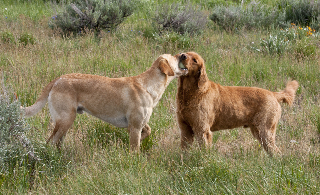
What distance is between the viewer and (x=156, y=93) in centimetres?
452

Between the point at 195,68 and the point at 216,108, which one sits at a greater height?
the point at 195,68

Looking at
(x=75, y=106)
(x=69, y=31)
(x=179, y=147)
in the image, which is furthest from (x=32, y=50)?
→ (x=179, y=147)

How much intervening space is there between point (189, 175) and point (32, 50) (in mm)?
5924

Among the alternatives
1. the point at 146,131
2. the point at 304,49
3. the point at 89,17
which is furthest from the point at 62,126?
the point at 89,17

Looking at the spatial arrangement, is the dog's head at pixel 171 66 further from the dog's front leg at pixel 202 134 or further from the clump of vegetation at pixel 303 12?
the clump of vegetation at pixel 303 12

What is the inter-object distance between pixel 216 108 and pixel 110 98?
136 centimetres

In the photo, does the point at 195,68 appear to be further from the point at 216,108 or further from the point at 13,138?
the point at 13,138

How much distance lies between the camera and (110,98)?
449cm

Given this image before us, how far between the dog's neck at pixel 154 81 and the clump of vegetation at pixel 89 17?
5.53m

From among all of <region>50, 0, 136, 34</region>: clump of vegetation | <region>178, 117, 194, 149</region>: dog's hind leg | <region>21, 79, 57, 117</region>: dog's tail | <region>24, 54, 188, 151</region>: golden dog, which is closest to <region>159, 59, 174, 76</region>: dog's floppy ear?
<region>24, 54, 188, 151</region>: golden dog

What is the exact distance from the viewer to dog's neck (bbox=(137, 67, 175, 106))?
450cm

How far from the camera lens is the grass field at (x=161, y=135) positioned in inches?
130

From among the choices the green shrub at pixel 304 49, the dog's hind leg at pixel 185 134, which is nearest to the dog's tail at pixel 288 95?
the dog's hind leg at pixel 185 134

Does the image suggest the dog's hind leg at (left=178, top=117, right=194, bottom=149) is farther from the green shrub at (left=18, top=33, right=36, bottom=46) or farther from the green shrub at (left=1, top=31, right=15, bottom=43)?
the green shrub at (left=1, top=31, right=15, bottom=43)
